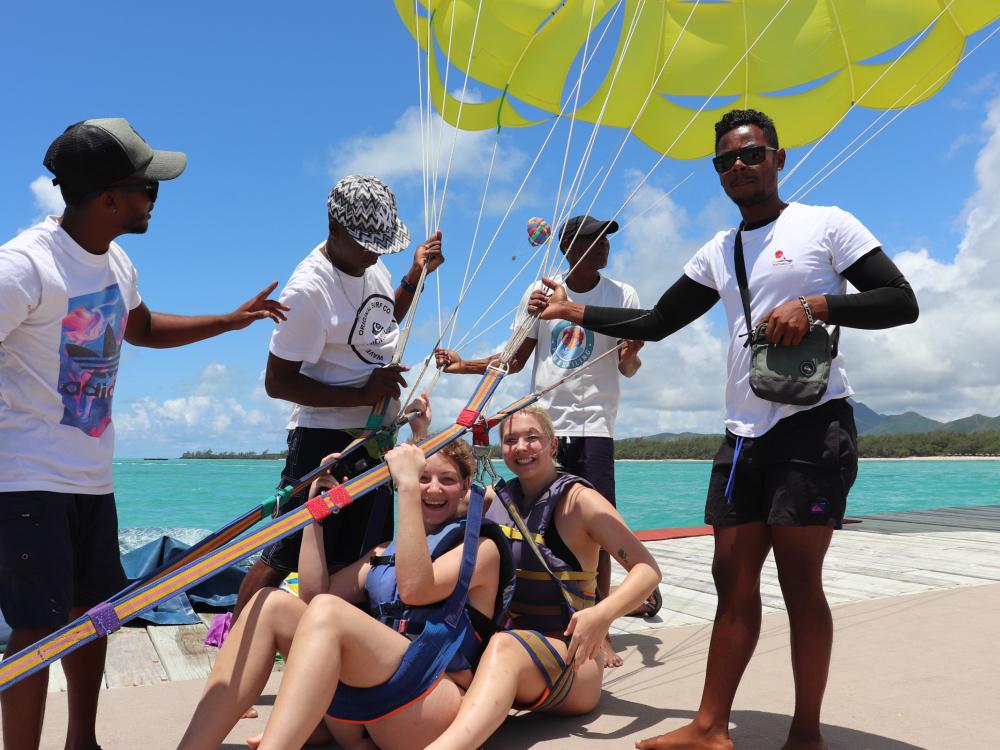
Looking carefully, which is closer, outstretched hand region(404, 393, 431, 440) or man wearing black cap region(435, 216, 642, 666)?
outstretched hand region(404, 393, 431, 440)

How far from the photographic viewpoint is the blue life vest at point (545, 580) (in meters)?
2.49

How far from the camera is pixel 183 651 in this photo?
3.32 meters

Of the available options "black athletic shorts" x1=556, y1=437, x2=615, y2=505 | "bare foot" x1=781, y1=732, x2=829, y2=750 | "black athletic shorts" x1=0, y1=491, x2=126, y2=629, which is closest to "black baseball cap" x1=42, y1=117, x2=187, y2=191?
"black athletic shorts" x1=0, y1=491, x2=126, y2=629

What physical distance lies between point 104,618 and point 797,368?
6.30ft

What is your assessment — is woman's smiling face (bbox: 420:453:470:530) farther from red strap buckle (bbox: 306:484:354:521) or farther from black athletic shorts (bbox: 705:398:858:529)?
black athletic shorts (bbox: 705:398:858:529)

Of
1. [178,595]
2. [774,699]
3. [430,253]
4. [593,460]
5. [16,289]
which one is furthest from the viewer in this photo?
[178,595]

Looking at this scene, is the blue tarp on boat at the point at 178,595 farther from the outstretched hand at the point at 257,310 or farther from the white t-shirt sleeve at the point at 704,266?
the white t-shirt sleeve at the point at 704,266

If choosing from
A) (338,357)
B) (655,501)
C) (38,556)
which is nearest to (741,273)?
(338,357)

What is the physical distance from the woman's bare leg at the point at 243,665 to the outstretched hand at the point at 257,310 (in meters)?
0.89

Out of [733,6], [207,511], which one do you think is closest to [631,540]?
[733,6]

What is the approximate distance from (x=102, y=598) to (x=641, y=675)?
207cm

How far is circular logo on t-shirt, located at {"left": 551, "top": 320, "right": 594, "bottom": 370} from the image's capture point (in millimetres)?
3688

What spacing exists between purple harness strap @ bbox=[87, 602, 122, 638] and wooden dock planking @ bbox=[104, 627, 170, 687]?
4.35 ft

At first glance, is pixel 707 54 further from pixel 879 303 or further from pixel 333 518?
pixel 333 518
